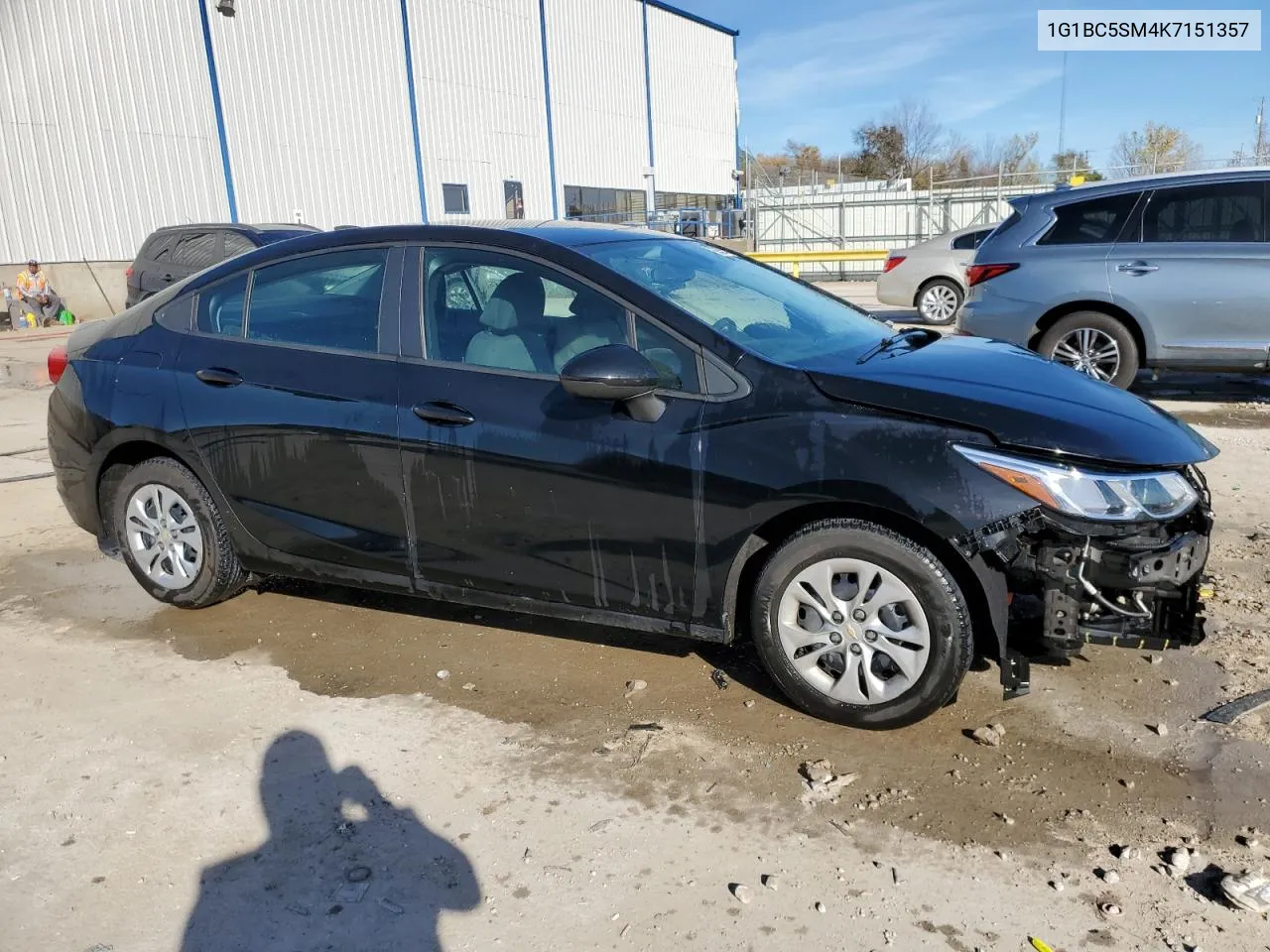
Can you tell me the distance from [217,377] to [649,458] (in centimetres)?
199

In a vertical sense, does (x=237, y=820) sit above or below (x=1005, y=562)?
below

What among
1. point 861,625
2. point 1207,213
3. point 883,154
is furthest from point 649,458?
point 883,154

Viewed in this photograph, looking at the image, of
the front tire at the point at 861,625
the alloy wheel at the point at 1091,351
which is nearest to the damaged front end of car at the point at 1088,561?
the front tire at the point at 861,625

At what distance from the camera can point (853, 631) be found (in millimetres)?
3062

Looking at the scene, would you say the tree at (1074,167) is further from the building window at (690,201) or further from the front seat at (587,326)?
the front seat at (587,326)

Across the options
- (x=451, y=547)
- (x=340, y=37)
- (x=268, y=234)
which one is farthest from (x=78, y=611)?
(x=340, y=37)

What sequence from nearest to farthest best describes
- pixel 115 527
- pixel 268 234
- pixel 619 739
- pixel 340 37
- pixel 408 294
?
pixel 619 739, pixel 408 294, pixel 115 527, pixel 268 234, pixel 340 37

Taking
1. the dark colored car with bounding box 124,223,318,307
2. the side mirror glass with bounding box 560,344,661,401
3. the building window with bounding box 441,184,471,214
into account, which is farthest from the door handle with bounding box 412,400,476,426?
the building window with bounding box 441,184,471,214

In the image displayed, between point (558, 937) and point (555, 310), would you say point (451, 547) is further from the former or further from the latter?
point (558, 937)

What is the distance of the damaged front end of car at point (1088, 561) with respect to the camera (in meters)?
2.84

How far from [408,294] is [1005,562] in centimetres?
234

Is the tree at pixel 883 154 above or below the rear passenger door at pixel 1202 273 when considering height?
above

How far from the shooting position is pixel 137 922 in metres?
2.41

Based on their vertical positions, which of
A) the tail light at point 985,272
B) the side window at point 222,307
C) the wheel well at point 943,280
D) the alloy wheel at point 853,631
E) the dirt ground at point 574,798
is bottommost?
the dirt ground at point 574,798
